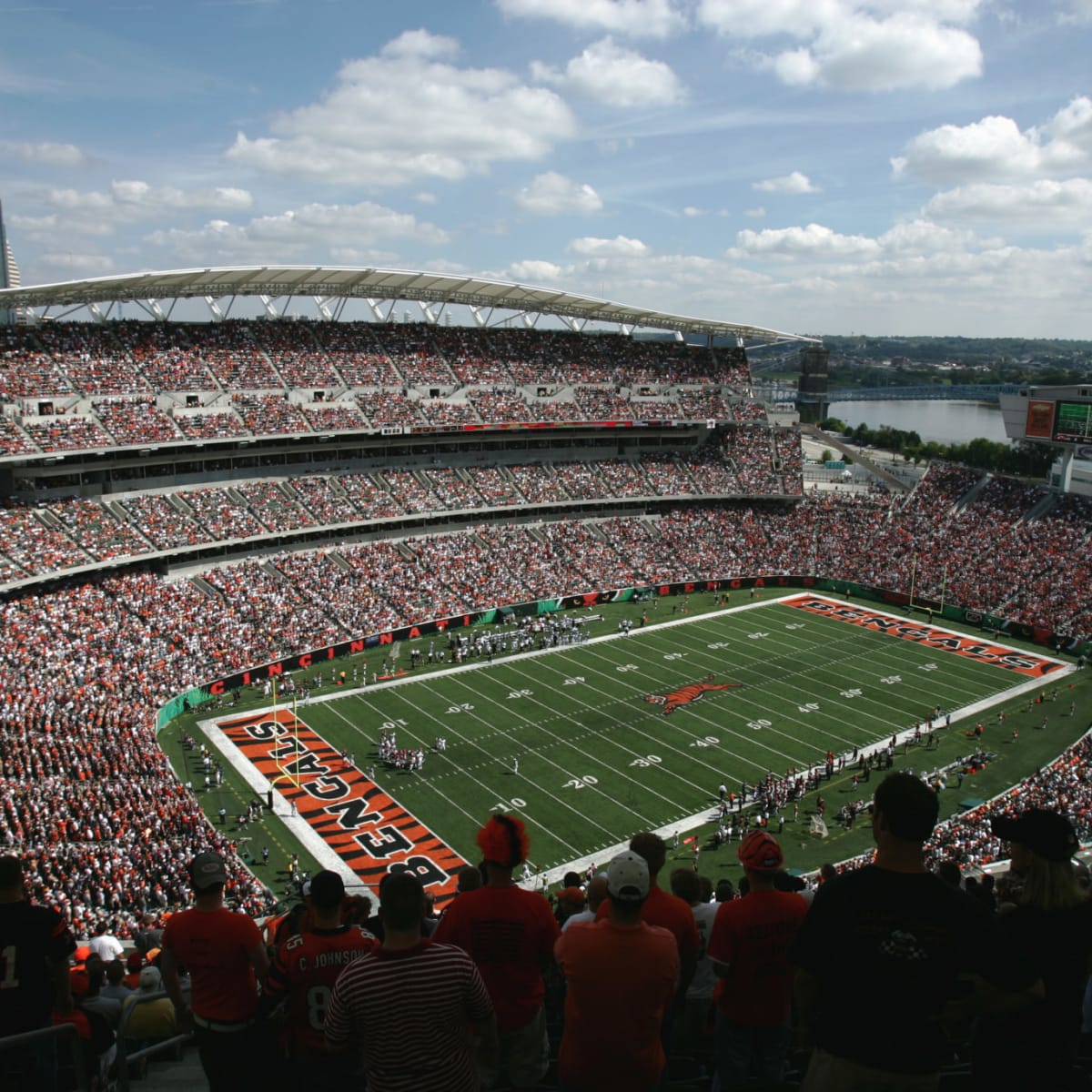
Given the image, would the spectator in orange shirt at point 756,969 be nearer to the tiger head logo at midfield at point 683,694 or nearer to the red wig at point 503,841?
the red wig at point 503,841

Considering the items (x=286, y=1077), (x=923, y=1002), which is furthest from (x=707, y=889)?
(x=923, y=1002)

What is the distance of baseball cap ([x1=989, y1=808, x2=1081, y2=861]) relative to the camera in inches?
163

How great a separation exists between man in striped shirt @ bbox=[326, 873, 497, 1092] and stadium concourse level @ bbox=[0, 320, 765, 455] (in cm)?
3655

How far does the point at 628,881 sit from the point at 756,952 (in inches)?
59.7

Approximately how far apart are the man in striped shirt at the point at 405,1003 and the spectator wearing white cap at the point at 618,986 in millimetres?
485

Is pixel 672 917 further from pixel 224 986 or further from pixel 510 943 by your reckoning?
pixel 224 986

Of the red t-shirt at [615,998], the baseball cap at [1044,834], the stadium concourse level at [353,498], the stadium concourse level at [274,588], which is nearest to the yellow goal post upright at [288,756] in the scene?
the stadium concourse level at [274,588]

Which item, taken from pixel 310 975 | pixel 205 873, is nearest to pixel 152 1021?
pixel 205 873

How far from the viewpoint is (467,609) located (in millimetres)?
41750

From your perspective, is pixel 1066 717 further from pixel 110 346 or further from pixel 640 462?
pixel 110 346

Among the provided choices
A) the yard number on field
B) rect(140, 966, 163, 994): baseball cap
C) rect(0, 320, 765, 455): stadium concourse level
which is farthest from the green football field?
rect(140, 966, 163, 994): baseball cap

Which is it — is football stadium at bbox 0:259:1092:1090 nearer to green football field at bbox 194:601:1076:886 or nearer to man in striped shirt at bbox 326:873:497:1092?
green football field at bbox 194:601:1076:886

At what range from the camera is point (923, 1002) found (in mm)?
3156

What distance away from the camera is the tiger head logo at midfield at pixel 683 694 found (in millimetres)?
33312
